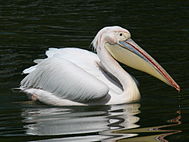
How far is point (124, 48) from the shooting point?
759 cm

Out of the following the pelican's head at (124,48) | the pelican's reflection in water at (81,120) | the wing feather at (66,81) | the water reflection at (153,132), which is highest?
the pelican's head at (124,48)

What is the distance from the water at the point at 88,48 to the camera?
6.03 meters

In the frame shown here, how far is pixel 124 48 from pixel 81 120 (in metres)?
1.40

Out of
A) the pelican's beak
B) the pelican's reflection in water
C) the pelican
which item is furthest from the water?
the pelican's beak

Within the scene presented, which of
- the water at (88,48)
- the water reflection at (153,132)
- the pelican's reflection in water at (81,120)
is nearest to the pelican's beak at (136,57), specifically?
the water at (88,48)

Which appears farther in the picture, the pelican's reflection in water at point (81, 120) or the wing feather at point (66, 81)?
the wing feather at point (66, 81)

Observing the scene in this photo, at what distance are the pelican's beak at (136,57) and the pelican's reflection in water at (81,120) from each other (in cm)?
44

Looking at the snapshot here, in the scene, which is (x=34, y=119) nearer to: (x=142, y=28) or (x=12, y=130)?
(x=12, y=130)

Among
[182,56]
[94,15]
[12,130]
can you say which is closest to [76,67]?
[12,130]

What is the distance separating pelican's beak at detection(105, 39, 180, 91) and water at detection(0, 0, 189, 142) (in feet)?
1.08

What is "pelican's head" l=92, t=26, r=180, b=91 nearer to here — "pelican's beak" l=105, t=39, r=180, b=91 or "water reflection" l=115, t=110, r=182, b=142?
"pelican's beak" l=105, t=39, r=180, b=91

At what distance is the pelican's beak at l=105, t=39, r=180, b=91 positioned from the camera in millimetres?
7363

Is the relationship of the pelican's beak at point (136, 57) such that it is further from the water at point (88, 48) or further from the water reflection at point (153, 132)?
the water reflection at point (153, 132)

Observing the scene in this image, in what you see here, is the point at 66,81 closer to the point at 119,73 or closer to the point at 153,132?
the point at 119,73
